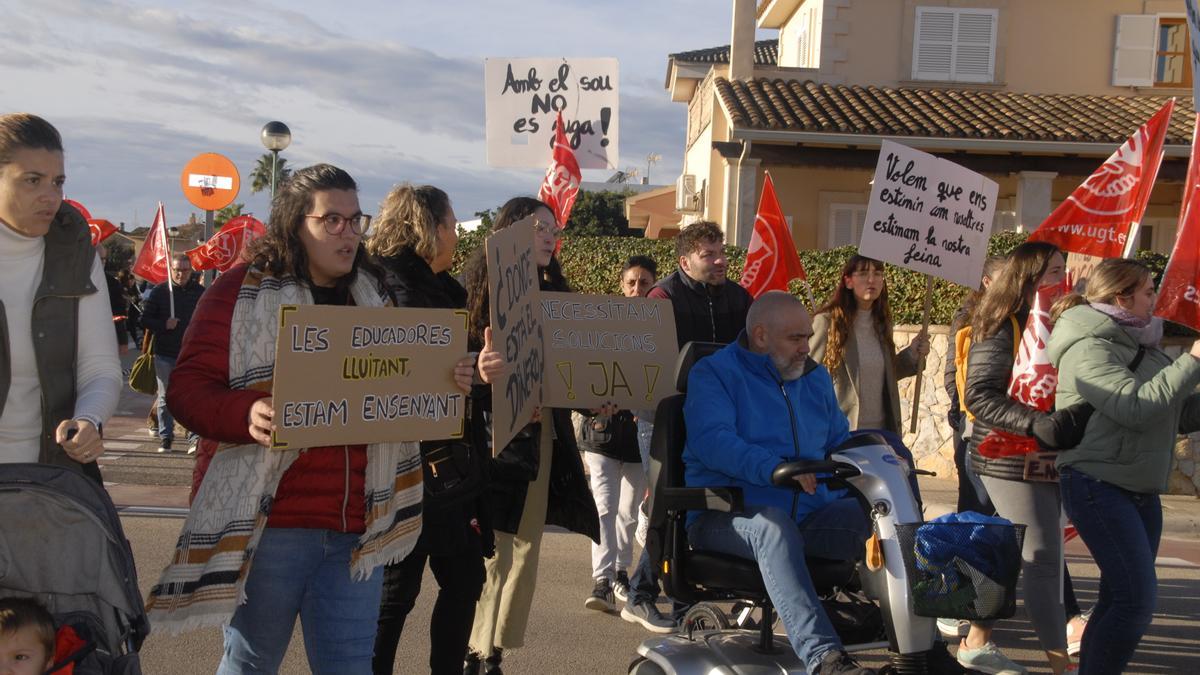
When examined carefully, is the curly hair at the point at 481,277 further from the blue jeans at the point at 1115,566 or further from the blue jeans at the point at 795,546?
the blue jeans at the point at 1115,566

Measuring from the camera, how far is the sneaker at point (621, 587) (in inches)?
264

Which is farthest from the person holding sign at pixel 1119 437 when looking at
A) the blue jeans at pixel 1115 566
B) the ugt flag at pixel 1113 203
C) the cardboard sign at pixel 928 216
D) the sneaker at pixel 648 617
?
the ugt flag at pixel 1113 203

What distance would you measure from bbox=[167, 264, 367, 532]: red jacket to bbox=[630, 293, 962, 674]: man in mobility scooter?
4.71 ft

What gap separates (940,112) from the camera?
19484 mm

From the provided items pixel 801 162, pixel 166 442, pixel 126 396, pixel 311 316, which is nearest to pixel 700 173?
pixel 801 162

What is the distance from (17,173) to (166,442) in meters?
9.52

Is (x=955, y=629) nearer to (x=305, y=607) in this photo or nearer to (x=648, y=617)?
(x=648, y=617)

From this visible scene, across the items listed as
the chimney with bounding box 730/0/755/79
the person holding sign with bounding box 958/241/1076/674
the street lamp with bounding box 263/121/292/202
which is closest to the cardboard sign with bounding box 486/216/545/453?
the person holding sign with bounding box 958/241/1076/674

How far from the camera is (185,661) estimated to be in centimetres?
547

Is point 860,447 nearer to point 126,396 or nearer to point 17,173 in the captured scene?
point 17,173

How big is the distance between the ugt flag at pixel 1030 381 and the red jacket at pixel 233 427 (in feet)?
9.83

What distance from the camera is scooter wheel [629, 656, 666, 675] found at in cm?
456

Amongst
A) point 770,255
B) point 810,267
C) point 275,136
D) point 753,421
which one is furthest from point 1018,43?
point 753,421

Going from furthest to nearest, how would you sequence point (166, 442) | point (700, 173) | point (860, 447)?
point (700, 173), point (166, 442), point (860, 447)
